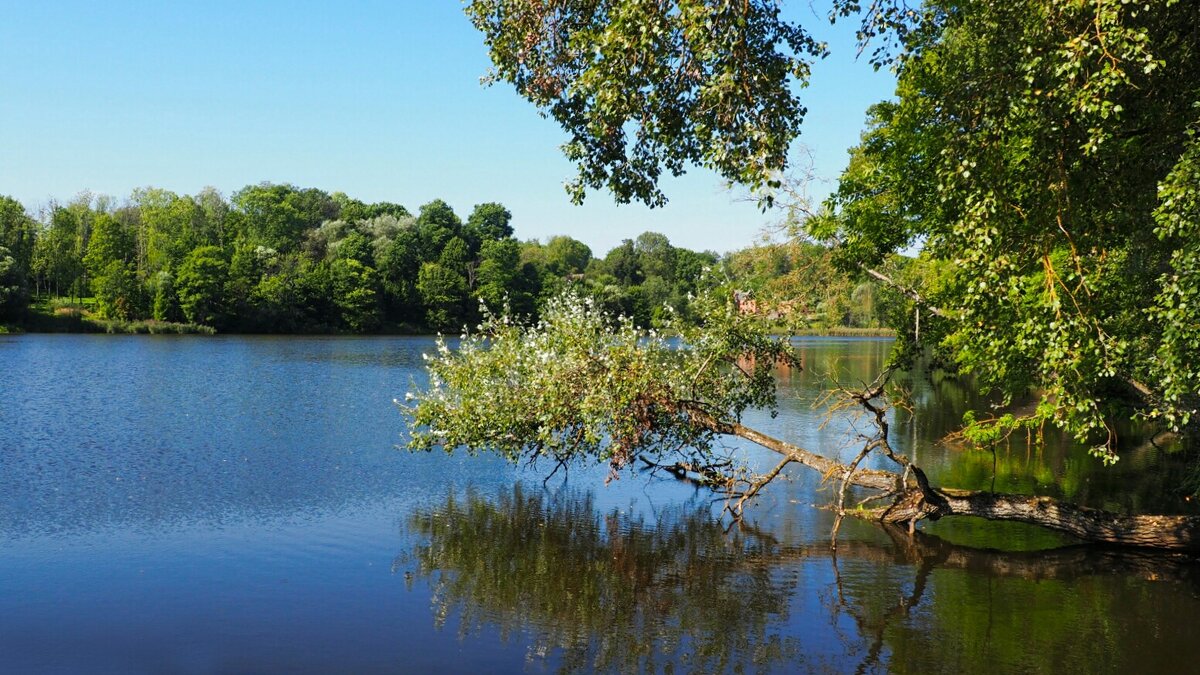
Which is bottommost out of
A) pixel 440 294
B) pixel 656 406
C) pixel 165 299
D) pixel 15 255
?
pixel 656 406

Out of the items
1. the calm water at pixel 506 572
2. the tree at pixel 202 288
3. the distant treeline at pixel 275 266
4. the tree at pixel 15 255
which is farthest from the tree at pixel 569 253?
the calm water at pixel 506 572

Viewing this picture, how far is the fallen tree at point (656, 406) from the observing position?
16.9m

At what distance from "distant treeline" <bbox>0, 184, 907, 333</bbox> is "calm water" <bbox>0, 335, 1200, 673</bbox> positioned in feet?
165

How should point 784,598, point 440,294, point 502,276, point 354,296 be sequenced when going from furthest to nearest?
point 502,276, point 440,294, point 354,296, point 784,598

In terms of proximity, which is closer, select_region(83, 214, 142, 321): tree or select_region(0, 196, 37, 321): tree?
select_region(0, 196, 37, 321): tree

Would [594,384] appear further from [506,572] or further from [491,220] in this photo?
[491,220]

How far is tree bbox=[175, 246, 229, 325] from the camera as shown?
295 ft

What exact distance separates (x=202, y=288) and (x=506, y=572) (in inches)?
3316

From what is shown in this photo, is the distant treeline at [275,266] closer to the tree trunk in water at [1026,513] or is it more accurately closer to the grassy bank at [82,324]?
the grassy bank at [82,324]

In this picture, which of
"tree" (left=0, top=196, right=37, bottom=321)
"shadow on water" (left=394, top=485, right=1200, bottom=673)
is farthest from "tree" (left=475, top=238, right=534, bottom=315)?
"shadow on water" (left=394, top=485, right=1200, bottom=673)

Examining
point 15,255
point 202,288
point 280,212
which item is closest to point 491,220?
point 280,212

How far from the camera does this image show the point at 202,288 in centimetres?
9062

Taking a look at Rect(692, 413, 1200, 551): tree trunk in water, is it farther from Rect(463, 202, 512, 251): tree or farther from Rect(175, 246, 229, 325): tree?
Rect(463, 202, 512, 251): tree

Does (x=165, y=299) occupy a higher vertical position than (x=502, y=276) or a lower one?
lower
